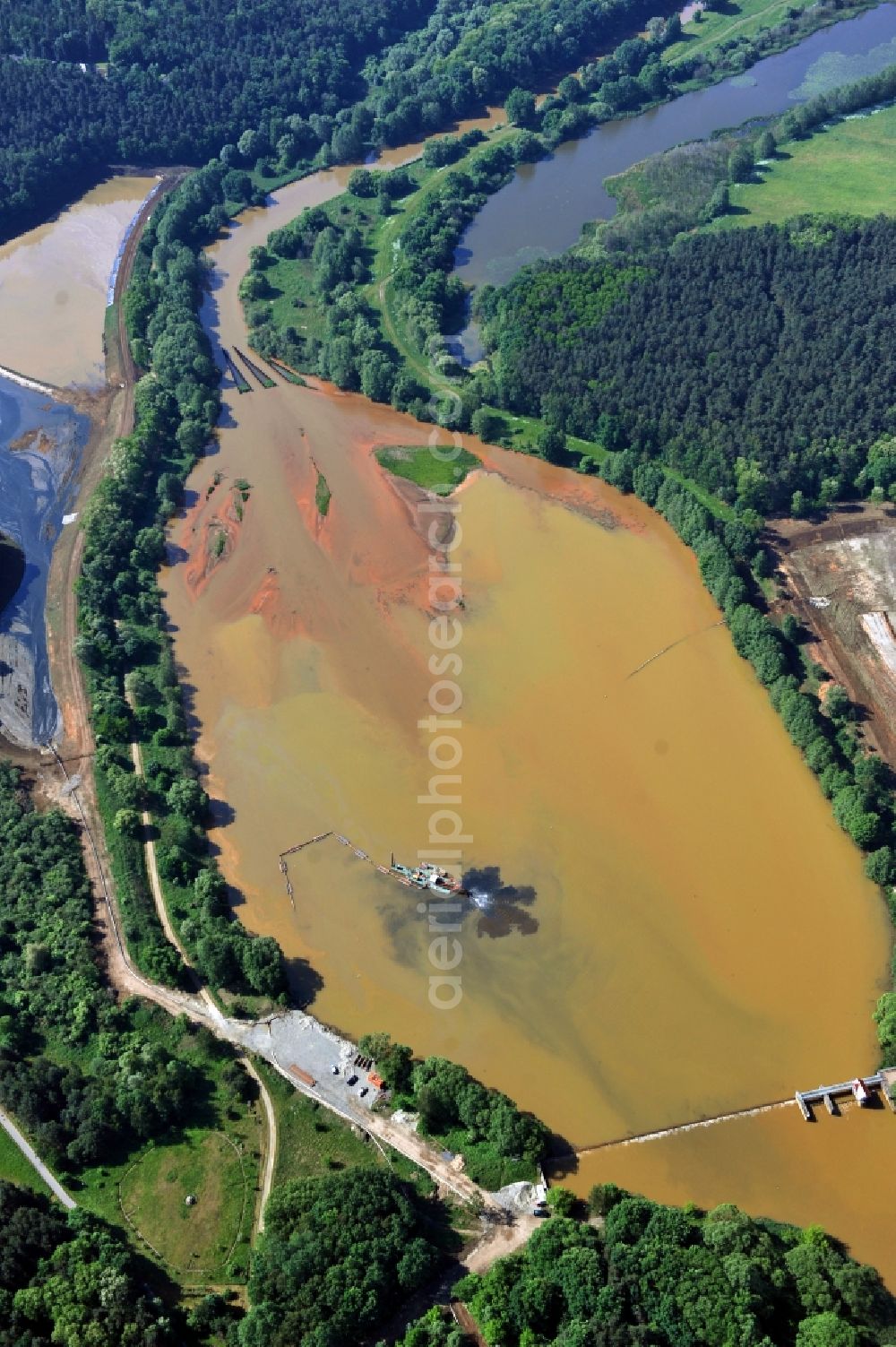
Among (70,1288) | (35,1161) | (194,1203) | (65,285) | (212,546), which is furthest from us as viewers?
(65,285)

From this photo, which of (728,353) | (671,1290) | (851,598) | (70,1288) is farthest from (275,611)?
(671,1290)

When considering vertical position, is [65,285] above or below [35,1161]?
above

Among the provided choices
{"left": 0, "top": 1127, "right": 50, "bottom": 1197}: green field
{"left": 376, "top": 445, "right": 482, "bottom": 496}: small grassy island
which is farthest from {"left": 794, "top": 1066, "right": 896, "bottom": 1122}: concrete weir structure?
{"left": 376, "top": 445, "right": 482, "bottom": 496}: small grassy island

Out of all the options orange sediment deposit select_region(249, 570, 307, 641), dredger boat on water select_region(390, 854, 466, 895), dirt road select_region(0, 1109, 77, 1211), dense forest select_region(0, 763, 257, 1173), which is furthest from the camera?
orange sediment deposit select_region(249, 570, 307, 641)

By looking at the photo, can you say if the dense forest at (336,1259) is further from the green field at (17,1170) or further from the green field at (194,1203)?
the green field at (17,1170)

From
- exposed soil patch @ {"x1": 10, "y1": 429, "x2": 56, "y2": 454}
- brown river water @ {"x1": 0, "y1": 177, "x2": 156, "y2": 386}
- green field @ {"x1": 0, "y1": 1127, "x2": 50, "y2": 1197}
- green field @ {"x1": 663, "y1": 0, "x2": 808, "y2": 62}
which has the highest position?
green field @ {"x1": 663, "y1": 0, "x2": 808, "y2": 62}

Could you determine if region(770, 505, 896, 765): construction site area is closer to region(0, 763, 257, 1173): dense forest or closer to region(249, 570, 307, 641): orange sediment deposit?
region(249, 570, 307, 641): orange sediment deposit

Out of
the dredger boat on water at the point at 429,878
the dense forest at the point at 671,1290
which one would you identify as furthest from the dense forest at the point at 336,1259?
the dredger boat on water at the point at 429,878

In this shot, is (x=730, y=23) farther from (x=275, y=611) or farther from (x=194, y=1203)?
(x=194, y=1203)
